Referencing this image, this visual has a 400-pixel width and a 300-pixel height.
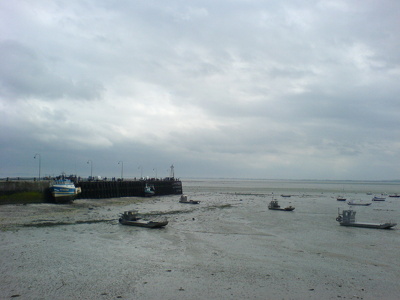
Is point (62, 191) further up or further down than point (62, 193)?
further up

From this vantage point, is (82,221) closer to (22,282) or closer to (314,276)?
(22,282)

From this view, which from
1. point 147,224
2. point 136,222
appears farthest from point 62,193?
point 147,224

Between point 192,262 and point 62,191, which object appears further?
point 62,191

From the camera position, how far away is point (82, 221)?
38250 millimetres

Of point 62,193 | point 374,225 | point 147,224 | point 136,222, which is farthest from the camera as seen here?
point 62,193

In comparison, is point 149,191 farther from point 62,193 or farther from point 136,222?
point 136,222

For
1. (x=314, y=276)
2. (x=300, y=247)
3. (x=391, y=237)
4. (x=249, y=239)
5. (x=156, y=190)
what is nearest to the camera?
(x=314, y=276)

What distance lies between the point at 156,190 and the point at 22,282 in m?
87.3

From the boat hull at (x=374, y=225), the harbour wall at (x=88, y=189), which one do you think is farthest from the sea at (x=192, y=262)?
the harbour wall at (x=88, y=189)

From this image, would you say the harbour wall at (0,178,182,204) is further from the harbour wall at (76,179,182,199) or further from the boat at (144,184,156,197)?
the boat at (144,184,156,197)

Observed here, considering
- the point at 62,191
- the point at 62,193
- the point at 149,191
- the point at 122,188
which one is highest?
the point at 62,191

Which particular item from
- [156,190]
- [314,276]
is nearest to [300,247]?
[314,276]

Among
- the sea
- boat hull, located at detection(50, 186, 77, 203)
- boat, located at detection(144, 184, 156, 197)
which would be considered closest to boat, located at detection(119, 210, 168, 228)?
the sea

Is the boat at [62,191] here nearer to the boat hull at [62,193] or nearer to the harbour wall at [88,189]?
the boat hull at [62,193]
